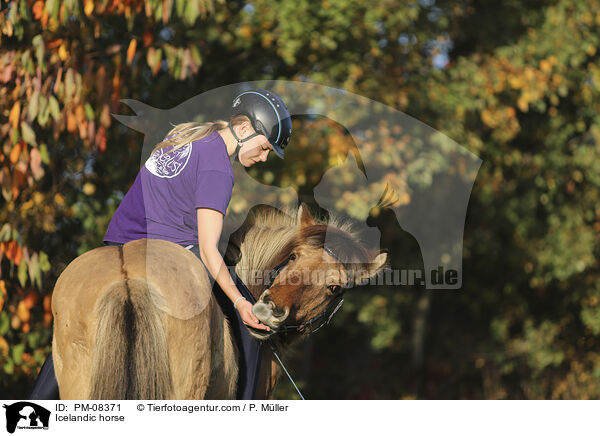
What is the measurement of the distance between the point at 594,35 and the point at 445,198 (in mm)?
2434

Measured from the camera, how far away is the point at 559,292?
8.27 m

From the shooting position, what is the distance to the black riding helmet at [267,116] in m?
2.19

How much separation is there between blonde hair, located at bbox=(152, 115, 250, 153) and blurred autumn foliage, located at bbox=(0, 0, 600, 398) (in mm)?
1509

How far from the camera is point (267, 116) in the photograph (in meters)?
2.19

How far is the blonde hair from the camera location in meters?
2.21

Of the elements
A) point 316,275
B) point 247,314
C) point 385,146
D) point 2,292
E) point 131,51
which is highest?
point 131,51

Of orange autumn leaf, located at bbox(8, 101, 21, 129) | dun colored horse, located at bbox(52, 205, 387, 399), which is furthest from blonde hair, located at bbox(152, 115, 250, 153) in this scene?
orange autumn leaf, located at bbox(8, 101, 21, 129)

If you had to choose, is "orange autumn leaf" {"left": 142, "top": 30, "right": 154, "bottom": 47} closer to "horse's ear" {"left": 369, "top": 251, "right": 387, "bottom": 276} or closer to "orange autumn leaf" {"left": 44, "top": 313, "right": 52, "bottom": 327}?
"orange autumn leaf" {"left": 44, "top": 313, "right": 52, "bottom": 327}

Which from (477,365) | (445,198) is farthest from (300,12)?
(477,365)

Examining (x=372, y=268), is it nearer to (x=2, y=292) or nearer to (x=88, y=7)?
(x=2, y=292)

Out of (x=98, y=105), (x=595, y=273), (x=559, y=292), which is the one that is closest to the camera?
(x=98, y=105)

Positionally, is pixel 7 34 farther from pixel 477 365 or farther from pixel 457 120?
pixel 477 365
